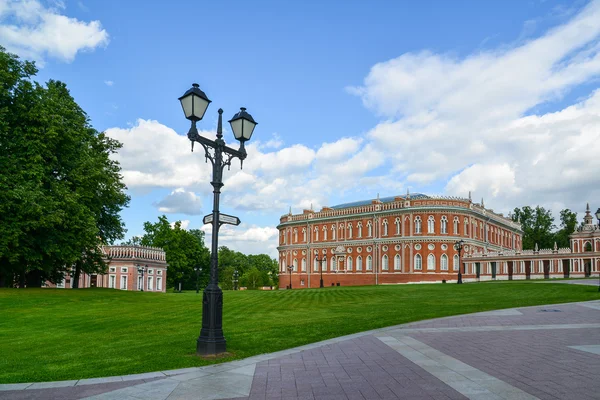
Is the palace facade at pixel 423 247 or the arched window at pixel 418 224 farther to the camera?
the arched window at pixel 418 224

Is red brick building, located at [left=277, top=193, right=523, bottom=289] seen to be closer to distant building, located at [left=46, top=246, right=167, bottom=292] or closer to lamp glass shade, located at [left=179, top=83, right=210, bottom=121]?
distant building, located at [left=46, top=246, right=167, bottom=292]

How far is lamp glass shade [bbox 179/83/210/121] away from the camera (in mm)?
10930

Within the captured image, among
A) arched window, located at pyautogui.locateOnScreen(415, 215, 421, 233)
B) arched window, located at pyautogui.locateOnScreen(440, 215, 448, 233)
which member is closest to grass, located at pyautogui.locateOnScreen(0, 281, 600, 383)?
arched window, located at pyautogui.locateOnScreen(440, 215, 448, 233)

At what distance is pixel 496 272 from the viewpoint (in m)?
69.4

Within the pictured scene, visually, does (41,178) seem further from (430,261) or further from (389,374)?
(430,261)

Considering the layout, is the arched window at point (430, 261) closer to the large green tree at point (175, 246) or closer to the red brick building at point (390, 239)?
the red brick building at point (390, 239)

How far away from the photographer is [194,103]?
431 inches

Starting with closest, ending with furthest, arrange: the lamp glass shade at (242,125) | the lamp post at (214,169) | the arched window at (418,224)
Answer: the lamp post at (214,169)
the lamp glass shade at (242,125)
the arched window at (418,224)

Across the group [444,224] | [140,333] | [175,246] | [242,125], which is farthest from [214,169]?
[175,246]

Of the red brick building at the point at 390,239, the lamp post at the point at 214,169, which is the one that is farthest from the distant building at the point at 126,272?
the lamp post at the point at 214,169

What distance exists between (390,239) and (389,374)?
6667 cm

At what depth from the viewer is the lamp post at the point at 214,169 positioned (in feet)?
35.2

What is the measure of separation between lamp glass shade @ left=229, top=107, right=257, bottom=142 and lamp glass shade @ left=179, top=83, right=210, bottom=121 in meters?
1.09

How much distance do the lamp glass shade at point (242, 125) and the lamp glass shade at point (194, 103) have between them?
109 centimetres
